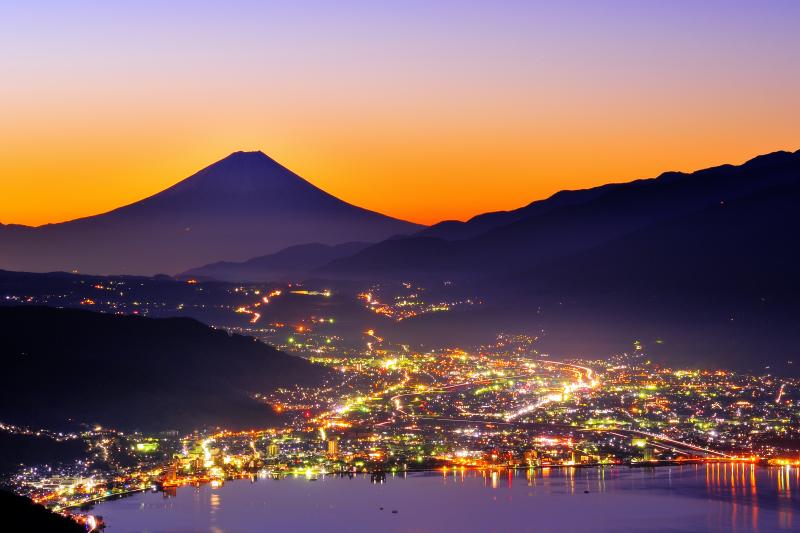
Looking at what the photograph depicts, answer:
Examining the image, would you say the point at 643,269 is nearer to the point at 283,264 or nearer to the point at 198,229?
the point at 283,264

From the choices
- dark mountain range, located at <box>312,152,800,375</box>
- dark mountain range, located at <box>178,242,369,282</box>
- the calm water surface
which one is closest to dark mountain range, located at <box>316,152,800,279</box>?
dark mountain range, located at <box>312,152,800,375</box>

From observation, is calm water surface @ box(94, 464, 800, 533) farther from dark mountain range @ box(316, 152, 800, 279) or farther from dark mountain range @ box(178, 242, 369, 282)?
dark mountain range @ box(316, 152, 800, 279)

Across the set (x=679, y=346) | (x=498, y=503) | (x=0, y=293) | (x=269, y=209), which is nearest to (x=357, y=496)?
(x=498, y=503)

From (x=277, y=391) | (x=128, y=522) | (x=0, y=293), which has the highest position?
(x=0, y=293)

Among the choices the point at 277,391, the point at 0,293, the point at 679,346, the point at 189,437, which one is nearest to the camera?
the point at 189,437

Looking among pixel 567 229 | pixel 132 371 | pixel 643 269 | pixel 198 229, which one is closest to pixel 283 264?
pixel 198 229

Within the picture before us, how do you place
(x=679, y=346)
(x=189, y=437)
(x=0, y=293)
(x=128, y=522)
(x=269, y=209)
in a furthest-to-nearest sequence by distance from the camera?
(x=269, y=209)
(x=679, y=346)
(x=0, y=293)
(x=189, y=437)
(x=128, y=522)

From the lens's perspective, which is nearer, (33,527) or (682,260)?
(33,527)

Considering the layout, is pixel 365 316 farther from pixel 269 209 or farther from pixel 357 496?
pixel 269 209
